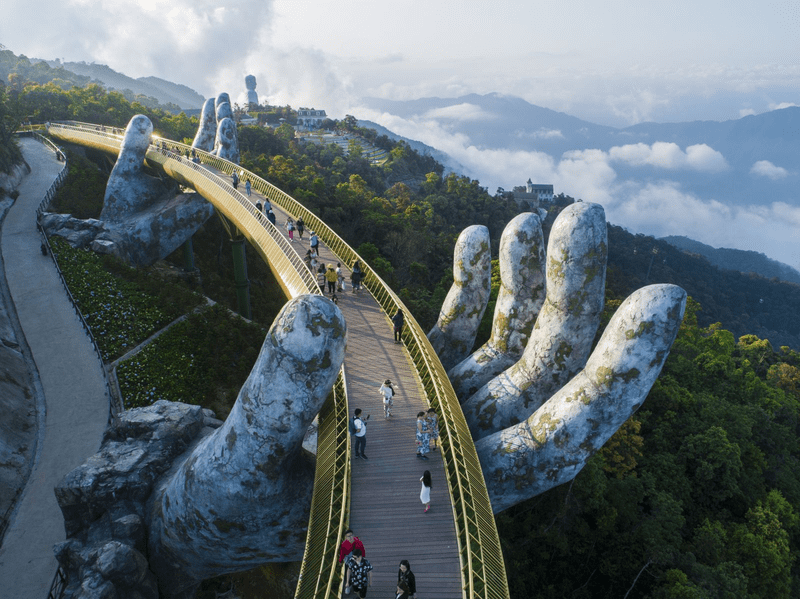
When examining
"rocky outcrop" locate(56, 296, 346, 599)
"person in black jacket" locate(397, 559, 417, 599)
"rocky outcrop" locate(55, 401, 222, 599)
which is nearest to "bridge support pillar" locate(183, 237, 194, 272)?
"rocky outcrop" locate(55, 401, 222, 599)

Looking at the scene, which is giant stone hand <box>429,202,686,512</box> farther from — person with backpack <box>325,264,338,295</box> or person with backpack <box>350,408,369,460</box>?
person with backpack <box>325,264,338,295</box>

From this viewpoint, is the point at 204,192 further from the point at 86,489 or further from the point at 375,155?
the point at 375,155

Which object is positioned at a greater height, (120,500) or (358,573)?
(358,573)

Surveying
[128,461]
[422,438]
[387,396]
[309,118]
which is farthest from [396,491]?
[309,118]

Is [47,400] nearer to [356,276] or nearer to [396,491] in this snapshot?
[356,276]

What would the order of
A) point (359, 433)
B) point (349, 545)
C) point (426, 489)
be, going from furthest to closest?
point (359, 433) < point (426, 489) < point (349, 545)

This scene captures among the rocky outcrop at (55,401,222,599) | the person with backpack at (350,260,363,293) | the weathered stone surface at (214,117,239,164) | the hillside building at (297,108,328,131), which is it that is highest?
the hillside building at (297,108,328,131)
